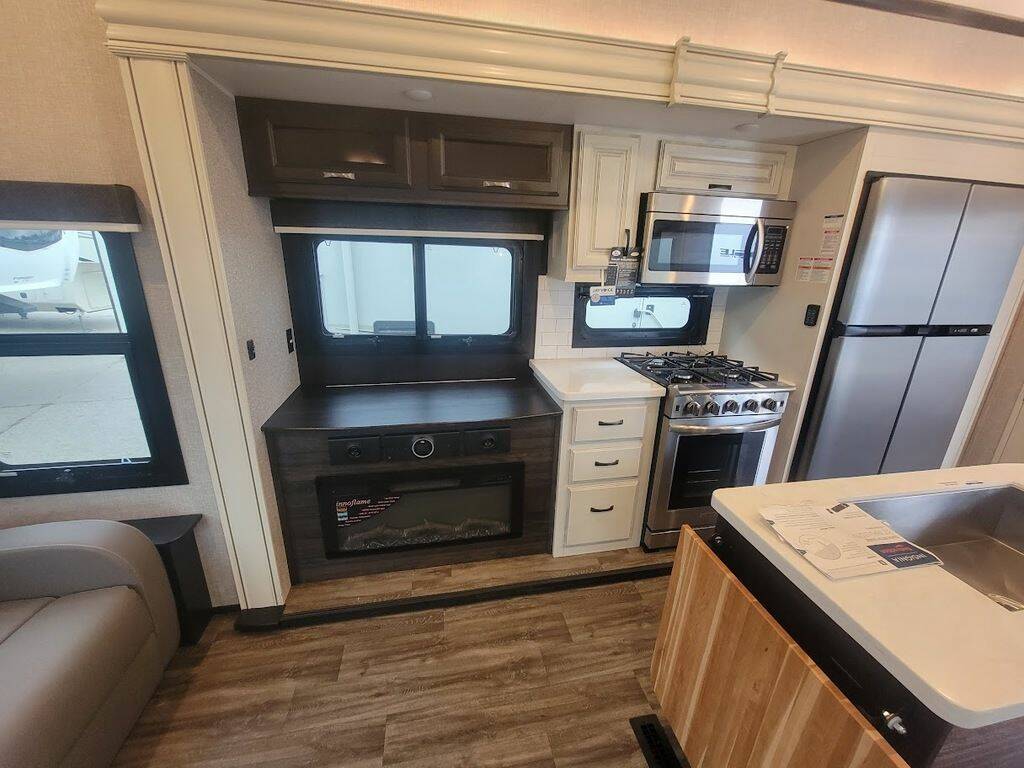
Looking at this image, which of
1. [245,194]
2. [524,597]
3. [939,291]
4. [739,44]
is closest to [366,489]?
[524,597]

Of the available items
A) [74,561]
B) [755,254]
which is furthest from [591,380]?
[74,561]

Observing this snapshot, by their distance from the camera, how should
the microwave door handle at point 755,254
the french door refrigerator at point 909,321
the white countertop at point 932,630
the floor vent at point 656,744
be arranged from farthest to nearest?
the microwave door handle at point 755,254
the french door refrigerator at point 909,321
the floor vent at point 656,744
the white countertop at point 932,630

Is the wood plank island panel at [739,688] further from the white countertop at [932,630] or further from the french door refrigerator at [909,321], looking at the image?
the french door refrigerator at [909,321]

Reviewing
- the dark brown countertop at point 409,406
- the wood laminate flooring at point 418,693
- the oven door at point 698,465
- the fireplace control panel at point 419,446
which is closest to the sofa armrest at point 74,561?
the wood laminate flooring at point 418,693

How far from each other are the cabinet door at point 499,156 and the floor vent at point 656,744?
7.20 feet

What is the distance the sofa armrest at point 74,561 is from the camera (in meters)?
1.33

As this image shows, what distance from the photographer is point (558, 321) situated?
2.52 metres

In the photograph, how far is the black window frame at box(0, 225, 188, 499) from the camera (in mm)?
1467

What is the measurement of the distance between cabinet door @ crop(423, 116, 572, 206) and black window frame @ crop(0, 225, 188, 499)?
3.99ft

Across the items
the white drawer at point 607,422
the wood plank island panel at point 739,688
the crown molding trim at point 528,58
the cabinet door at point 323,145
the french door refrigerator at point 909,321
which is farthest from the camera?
the white drawer at point 607,422

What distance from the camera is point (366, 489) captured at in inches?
76.6

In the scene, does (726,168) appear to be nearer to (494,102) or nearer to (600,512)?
(494,102)

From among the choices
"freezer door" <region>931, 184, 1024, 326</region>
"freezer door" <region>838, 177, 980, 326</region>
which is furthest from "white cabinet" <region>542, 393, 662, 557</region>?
"freezer door" <region>931, 184, 1024, 326</region>

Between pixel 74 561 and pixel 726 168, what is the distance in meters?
3.18
